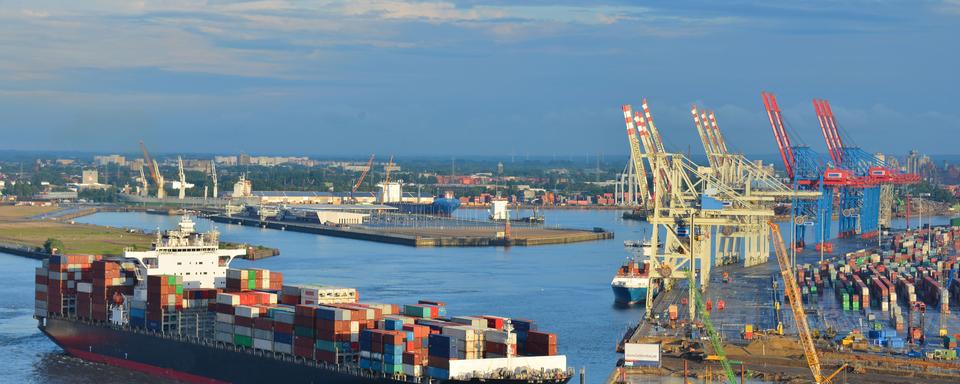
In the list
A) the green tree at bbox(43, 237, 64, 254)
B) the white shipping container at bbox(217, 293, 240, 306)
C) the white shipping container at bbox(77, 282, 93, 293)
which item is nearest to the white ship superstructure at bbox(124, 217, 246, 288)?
the white shipping container at bbox(77, 282, 93, 293)

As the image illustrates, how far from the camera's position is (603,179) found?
495ft

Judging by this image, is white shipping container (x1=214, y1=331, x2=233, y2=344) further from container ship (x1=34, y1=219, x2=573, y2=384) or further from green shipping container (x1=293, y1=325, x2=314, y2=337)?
green shipping container (x1=293, y1=325, x2=314, y2=337)

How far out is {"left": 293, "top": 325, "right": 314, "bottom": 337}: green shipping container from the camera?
71.6 ft

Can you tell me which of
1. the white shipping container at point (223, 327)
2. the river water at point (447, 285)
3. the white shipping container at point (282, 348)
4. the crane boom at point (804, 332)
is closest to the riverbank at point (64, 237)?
the river water at point (447, 285)

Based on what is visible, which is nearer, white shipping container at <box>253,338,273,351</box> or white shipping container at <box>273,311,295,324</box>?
white shipping container at <box>273,311,295,324</box>

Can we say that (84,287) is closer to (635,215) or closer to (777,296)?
(777,296)

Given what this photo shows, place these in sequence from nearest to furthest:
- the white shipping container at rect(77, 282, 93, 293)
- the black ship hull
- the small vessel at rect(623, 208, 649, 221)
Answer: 1. the black ship hull
2. the white shipping container at rect(77, 282, 93, 293)
3. the small vessel at rect(623, 208, 649, 221)

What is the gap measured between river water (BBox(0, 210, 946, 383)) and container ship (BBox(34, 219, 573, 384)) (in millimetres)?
815

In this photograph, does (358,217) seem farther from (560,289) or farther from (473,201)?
(560,289)

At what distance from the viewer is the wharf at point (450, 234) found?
205 ft

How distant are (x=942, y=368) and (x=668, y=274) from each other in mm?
10126

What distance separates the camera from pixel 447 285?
40312mm

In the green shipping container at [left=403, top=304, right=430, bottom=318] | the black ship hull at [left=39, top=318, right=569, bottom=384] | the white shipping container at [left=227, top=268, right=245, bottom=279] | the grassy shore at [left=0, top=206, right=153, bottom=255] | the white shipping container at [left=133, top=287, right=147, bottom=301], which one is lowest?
the black ship hull at [left=39, top=318, right=569, bottom=384]

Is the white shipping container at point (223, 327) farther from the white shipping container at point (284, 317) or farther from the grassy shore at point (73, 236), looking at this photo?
the grassy shore at point (73, 236)
